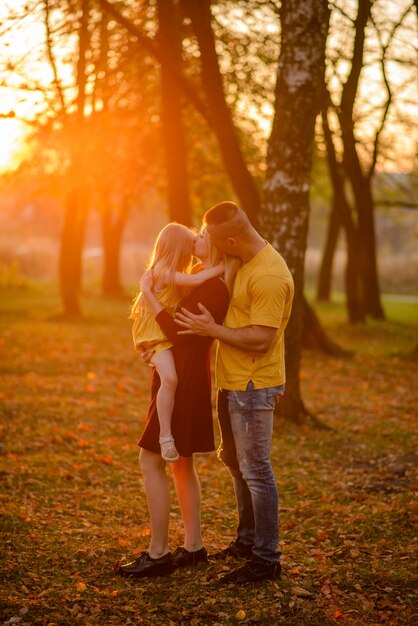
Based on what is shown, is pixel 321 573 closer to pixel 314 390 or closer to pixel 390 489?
pixel 390 489

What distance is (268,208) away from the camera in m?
8.35

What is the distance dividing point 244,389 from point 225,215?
106cm

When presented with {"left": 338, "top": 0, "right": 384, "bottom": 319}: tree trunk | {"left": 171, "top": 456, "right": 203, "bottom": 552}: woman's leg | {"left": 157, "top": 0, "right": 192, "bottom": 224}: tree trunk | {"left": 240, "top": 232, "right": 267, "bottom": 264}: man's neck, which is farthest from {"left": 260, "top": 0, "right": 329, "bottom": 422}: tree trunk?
{"left": 338, "top": 0, "right": 384, "bottom": 319}: tree trunk

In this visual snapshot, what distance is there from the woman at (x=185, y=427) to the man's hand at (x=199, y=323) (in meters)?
0.09

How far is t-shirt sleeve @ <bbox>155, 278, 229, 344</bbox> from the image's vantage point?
464 cm

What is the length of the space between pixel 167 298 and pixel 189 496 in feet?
4.30

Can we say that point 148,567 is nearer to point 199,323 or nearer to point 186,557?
point 186,557

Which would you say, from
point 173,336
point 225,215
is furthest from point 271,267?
point 173,336

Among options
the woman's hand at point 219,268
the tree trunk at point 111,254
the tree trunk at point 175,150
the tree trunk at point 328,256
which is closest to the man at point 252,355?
the woman's hand at point 219,268

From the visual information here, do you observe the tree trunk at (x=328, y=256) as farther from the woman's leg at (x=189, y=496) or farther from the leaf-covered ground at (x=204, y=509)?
the woman's leg at (x=189, y=496)

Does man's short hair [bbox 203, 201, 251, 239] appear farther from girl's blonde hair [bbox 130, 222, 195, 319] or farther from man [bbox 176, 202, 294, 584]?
girl's blonde hair [bbox 130, 222, 195, 319]

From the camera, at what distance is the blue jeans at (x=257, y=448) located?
465 centimetres

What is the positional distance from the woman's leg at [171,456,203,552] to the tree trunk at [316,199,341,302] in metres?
22.4

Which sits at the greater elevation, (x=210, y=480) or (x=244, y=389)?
(x=244, y=389)
